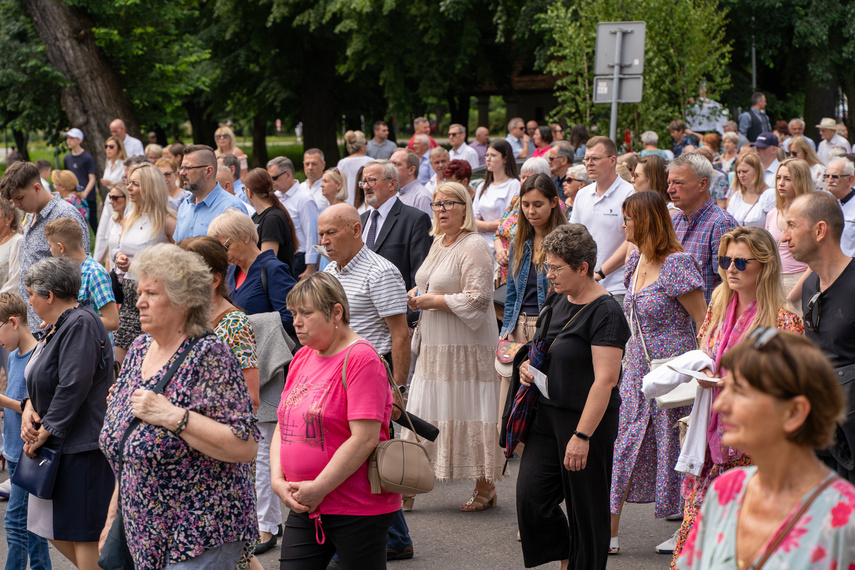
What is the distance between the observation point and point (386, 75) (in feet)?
82.8

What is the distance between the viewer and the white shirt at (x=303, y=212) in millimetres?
10086

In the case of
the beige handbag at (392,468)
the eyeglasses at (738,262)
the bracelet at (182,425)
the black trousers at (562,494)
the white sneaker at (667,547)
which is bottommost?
the white sneaker at (667,547)

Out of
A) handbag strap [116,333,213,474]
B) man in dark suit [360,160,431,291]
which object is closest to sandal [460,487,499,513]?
man in dark suit [360,160,431,291]

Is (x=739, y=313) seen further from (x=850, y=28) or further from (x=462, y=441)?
(x=850, y=28)

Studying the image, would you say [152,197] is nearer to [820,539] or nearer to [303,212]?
[303,212]

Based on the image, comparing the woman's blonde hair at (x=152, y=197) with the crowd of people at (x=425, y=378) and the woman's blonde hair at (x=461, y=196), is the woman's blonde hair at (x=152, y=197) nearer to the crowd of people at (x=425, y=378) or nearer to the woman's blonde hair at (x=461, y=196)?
the crowd of people at (x=425, y=378)

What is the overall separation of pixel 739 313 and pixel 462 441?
2.45 meters

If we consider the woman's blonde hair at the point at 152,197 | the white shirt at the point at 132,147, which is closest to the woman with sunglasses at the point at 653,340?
the woman's blonde hair at the point at 152,197

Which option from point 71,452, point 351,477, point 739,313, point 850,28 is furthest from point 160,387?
point 850,28

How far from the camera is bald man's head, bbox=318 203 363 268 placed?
567 centimetres

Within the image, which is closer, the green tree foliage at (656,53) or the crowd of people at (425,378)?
the crowd of people at (425,378)

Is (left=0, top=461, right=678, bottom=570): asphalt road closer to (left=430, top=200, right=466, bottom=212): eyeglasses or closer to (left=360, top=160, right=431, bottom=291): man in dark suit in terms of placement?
(left=360, top=160, right=431, bottom=291): man in dark suit

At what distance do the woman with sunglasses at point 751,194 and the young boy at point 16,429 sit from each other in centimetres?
648

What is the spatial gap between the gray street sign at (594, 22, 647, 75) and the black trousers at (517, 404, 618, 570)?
24.4 ft
